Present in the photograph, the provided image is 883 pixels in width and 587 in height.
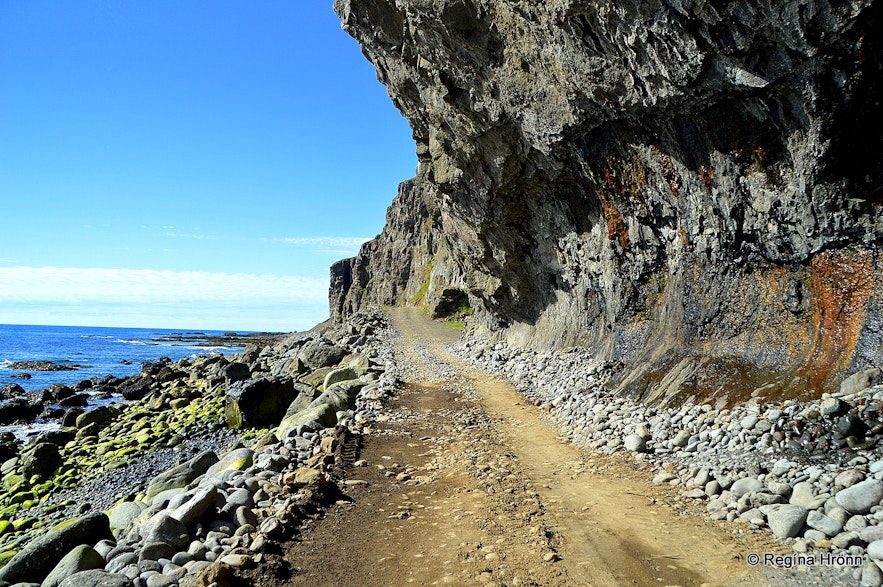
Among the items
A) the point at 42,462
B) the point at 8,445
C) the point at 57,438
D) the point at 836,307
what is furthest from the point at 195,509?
the point at 8,445

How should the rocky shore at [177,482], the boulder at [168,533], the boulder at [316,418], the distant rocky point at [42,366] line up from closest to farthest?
the rocky shore at [177,482] → the boulder at [168,533] → the boulder at [316,418] → the distant rocky point at [42,366]

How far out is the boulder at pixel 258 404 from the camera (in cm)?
2442

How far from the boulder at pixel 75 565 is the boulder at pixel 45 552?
3.88ft

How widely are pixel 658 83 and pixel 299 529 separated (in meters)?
14.0

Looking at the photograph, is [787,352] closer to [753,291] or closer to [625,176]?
[753,291]

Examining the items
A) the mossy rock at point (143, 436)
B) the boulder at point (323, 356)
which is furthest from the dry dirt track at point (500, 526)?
the boulder at point (323, 356)

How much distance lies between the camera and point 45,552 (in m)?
8.99

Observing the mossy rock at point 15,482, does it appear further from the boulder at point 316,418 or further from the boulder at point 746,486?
the boulder at point 746,486

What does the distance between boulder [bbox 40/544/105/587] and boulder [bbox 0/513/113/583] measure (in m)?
1.18

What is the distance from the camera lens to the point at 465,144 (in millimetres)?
27641

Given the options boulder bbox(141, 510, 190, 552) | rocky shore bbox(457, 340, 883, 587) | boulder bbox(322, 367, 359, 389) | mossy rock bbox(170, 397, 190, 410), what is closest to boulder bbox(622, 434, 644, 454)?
rocky shore bbox(457, 340, 883, 587)

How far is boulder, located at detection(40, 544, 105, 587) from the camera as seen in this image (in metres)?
7.71

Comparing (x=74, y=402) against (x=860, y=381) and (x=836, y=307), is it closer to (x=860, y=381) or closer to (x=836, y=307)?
(x=836, y=307)

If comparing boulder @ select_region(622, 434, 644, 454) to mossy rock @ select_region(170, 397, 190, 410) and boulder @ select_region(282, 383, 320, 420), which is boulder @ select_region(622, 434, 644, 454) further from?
mossy rock @ select_region(170, 397, 190, 410)
